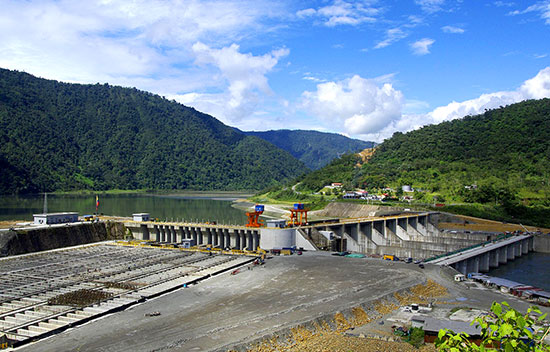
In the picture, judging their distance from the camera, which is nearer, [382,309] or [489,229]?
[382,309]

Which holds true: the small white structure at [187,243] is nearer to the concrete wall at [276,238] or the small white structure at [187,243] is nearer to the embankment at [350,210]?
the concrete wall at [276,238]

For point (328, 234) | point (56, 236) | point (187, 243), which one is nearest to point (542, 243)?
point (328, 234)

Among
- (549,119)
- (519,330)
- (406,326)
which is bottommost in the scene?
(406,326)

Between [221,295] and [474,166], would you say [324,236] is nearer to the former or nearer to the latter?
[221,295]

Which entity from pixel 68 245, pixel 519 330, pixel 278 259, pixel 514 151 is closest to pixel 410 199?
pixel 514 151

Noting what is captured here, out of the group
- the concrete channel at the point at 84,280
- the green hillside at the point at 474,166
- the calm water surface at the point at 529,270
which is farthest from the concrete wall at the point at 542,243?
the concrete channel at the point at 84,280

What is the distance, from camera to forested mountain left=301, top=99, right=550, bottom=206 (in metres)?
116

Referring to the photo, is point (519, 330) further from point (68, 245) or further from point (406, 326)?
point (68, 245)

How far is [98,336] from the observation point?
1098 inches

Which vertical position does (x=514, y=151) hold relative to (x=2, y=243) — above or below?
above

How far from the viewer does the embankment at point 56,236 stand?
188 ft

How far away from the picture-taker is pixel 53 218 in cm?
6706

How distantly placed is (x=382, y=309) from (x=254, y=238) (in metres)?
31.3

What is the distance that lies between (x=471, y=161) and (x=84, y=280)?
131778 millimetres
